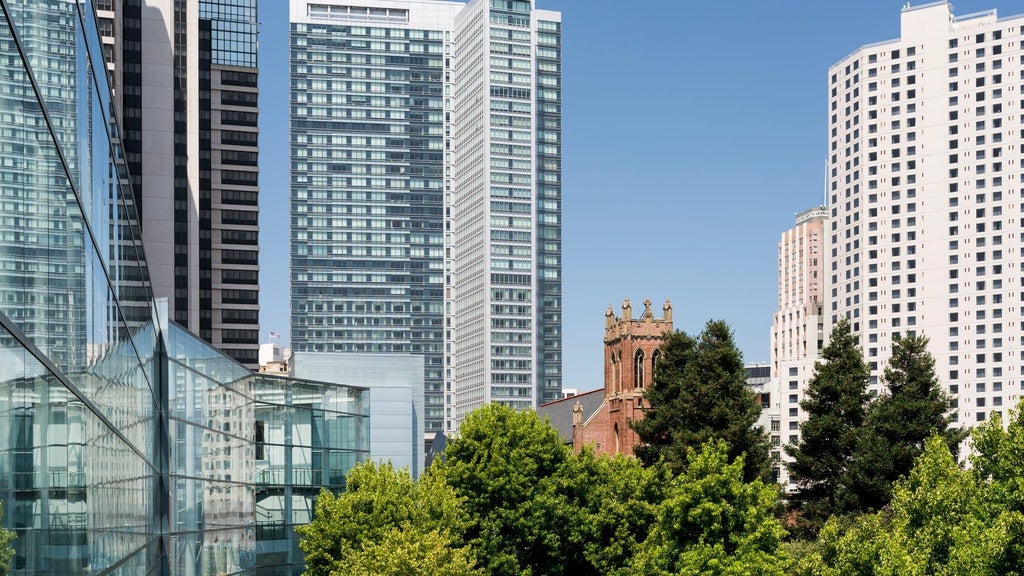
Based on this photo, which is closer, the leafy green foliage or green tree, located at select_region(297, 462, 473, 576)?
the leafy green foliage

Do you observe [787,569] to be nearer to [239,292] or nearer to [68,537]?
[68,537]

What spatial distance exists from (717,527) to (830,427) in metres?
21.9

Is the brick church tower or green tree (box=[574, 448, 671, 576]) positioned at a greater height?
the brick church tower

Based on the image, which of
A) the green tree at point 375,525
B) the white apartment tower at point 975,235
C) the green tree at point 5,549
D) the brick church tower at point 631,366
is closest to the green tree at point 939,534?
the green tree at point 375,525

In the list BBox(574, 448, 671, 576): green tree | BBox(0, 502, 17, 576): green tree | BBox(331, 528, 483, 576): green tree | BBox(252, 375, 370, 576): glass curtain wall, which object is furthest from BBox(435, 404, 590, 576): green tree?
BBox(0, 502, 17, 576): green tree

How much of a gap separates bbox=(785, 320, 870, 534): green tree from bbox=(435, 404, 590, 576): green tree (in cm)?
1264

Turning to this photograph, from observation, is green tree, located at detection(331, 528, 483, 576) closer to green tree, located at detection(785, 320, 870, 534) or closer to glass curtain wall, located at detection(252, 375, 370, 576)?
glass curtain wall, located at detection(252, 375, 370, 576)

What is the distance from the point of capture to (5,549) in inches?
419

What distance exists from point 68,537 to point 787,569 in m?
43.9

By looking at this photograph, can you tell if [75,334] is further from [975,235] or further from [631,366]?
[975,235]

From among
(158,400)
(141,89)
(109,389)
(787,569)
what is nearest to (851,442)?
(787,569)

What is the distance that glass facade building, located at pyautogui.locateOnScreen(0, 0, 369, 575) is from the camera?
11.5m

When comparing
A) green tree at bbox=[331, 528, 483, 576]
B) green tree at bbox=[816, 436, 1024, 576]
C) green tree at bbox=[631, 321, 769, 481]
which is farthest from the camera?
green tree at bbox=[631, 321, 769, 481]

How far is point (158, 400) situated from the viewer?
34844mm
